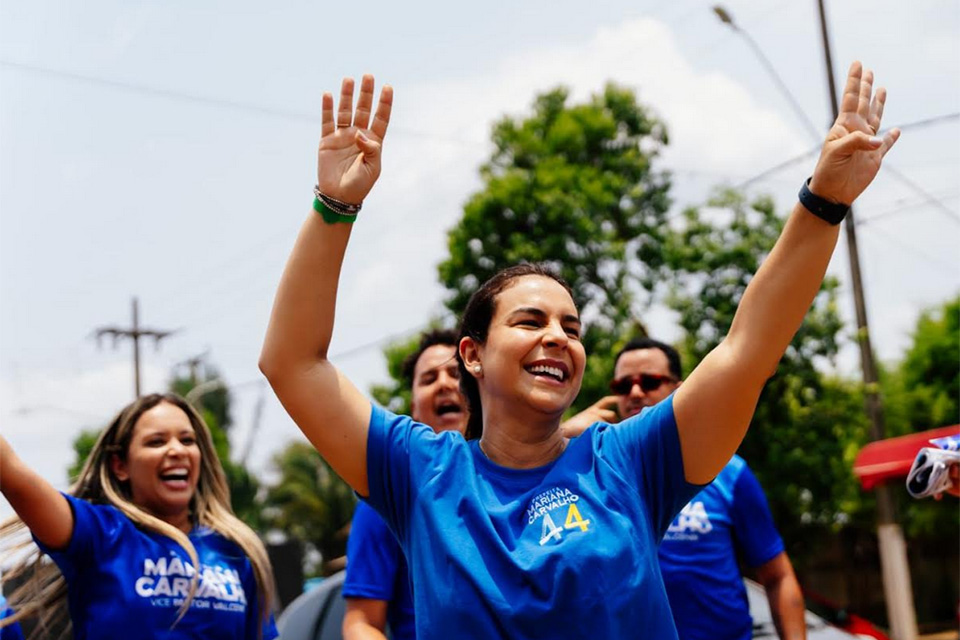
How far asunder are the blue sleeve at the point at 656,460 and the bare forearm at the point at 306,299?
0.66 meters

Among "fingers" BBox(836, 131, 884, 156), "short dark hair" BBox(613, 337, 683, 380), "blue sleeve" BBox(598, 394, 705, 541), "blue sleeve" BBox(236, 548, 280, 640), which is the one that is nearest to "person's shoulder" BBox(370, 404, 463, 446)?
"blue sleeve" BBox(598, 394, 705, 541)

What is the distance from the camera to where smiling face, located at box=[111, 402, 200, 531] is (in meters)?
4.43

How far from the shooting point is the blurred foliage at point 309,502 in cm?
4503

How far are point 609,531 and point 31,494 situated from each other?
203 cm

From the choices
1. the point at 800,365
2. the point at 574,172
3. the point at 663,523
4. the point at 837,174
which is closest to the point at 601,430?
the point at 663,523

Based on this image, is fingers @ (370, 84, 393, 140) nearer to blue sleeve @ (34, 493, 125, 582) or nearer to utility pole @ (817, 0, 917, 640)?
blue sleeve @ (34, 493, 125, 582)

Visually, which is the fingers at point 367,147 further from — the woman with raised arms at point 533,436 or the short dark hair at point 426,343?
the short dark hair at point 426,343

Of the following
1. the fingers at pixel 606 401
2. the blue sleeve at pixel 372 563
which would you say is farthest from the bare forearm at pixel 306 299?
the fingers at pixel 606 401

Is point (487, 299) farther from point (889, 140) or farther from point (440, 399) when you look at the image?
point (440, 399)

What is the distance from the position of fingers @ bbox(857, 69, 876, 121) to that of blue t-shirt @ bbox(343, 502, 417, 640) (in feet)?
7.24

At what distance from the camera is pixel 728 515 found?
479 cm

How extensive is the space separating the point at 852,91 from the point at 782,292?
435 millimetres

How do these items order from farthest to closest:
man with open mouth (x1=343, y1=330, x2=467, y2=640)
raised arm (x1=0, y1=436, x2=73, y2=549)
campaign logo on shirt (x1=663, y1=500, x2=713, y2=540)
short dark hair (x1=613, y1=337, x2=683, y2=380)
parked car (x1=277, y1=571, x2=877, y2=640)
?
parked car (x1=277, y1=571, x2=877, y2=640), short dark hair (x1=613, y1=337, x2=683, y2=380), campaign logo on shirt (x1=663, y1=500, x2=713, y2=540), man with open mouth (x1=343, y1=330, x2=467, y2=640), raised arm (x1=0, y1=436, x2=73, y2=549)

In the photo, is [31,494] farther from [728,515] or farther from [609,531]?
[728,515]
